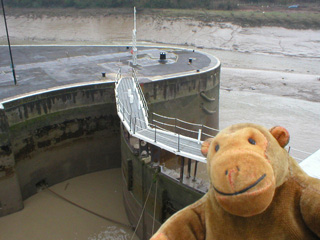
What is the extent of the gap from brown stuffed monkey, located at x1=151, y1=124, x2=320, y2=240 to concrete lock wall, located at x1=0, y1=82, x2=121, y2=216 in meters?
10.2

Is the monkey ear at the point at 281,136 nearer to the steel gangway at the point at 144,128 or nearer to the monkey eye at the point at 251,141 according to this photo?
the monkey eye at the point at 251,141

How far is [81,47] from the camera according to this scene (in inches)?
956

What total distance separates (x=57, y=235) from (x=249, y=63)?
108 feet

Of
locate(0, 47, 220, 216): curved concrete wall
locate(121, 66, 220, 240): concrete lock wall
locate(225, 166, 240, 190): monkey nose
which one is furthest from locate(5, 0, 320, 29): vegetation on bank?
locate(225, 166, 240, 190): monkey nose

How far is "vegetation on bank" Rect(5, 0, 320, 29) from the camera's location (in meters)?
50.9

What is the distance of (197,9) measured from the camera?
186 feet

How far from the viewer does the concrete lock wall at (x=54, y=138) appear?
40.7 ft

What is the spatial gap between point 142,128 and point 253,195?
7.06 metres

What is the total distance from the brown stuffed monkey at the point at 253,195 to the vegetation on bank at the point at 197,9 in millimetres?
50178

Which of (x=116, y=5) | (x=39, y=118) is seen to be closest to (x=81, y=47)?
(x=39, y=118)

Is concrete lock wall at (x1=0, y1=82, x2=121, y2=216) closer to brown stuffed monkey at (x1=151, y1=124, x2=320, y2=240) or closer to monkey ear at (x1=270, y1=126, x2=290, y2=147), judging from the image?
brown stuffed monkey at (x1=151, y1=124, x2=320, y2=240)

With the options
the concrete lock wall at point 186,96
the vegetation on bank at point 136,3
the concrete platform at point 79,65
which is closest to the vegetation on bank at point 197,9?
the vegetation on bank at point 136,3

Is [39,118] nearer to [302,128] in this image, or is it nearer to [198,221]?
[198,221]

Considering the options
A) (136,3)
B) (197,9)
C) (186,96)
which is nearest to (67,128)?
(186,96)
